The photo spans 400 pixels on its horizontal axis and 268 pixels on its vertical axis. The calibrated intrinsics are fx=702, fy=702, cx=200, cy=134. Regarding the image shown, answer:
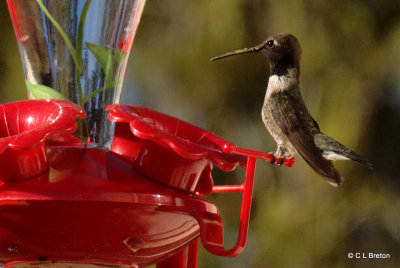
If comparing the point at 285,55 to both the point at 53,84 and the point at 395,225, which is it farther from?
the point at 395,225

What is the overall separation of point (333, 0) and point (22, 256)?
331 centimetres

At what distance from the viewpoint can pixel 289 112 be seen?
3.13 metres

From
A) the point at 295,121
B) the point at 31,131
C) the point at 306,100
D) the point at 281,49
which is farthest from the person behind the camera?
the point at 306,100

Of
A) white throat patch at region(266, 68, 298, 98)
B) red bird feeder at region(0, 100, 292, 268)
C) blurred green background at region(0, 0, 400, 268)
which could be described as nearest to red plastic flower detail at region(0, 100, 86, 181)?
red bird feeder at region(0, 100, 292, 268)

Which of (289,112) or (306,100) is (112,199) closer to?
(289,112)

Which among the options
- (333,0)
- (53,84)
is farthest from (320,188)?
(53,84)

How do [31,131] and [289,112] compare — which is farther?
[289,112]

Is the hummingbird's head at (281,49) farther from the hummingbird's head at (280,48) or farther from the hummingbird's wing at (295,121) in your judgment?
the hummingbird's wing at (295,121)

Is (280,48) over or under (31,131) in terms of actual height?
over

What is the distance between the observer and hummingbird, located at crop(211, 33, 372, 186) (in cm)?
300

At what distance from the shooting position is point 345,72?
4.34 metres

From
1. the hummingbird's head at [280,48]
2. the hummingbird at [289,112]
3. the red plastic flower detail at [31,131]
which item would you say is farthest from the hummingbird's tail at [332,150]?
the red plastic flower detail at [31,131]

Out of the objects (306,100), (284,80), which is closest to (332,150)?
(284,80)

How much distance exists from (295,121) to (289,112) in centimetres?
5
